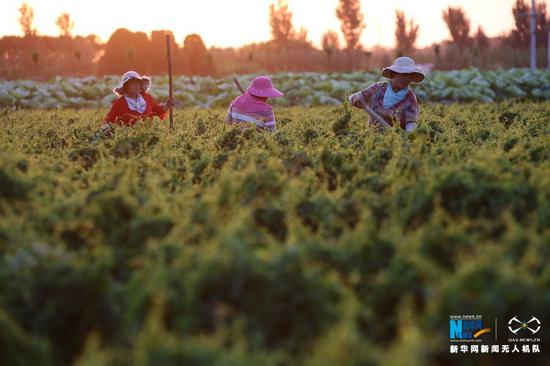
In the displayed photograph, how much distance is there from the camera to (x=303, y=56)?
3403 cm

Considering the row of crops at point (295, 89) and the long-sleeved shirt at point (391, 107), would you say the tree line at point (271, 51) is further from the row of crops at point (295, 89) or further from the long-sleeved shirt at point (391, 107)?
the long-sleeved shirt at point (391, 107)

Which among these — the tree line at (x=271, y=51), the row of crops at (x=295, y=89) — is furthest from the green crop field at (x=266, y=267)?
the tree line at (x=271, y=51)

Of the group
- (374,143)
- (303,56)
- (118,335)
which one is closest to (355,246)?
(118,335)

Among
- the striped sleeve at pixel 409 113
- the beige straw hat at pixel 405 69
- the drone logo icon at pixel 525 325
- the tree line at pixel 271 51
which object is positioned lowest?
the drone logo icon at pixel 525 325

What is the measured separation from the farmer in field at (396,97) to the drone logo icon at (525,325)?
17.4 feet

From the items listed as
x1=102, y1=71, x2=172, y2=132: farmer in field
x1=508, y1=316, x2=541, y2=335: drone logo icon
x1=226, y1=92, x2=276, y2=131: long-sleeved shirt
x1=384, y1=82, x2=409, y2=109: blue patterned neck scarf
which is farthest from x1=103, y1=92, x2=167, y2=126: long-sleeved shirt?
x1=508, y1=316, x2=541, y2=335: drone logo icon

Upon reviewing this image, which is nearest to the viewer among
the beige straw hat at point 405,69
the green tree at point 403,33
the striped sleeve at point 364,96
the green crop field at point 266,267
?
the green crop field at point 266,267

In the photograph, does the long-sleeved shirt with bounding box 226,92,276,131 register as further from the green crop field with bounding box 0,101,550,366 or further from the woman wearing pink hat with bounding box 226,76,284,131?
the green crop field with bounding box 0,101,550,366

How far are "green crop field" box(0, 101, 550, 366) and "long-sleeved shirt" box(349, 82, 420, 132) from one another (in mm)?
3550

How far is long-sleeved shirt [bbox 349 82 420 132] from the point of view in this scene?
7.69 m

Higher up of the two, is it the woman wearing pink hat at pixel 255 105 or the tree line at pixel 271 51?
the tree line at pixel 271 51

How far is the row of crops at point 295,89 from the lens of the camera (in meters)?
18.3

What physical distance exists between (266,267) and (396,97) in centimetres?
569

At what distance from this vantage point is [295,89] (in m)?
19.2
